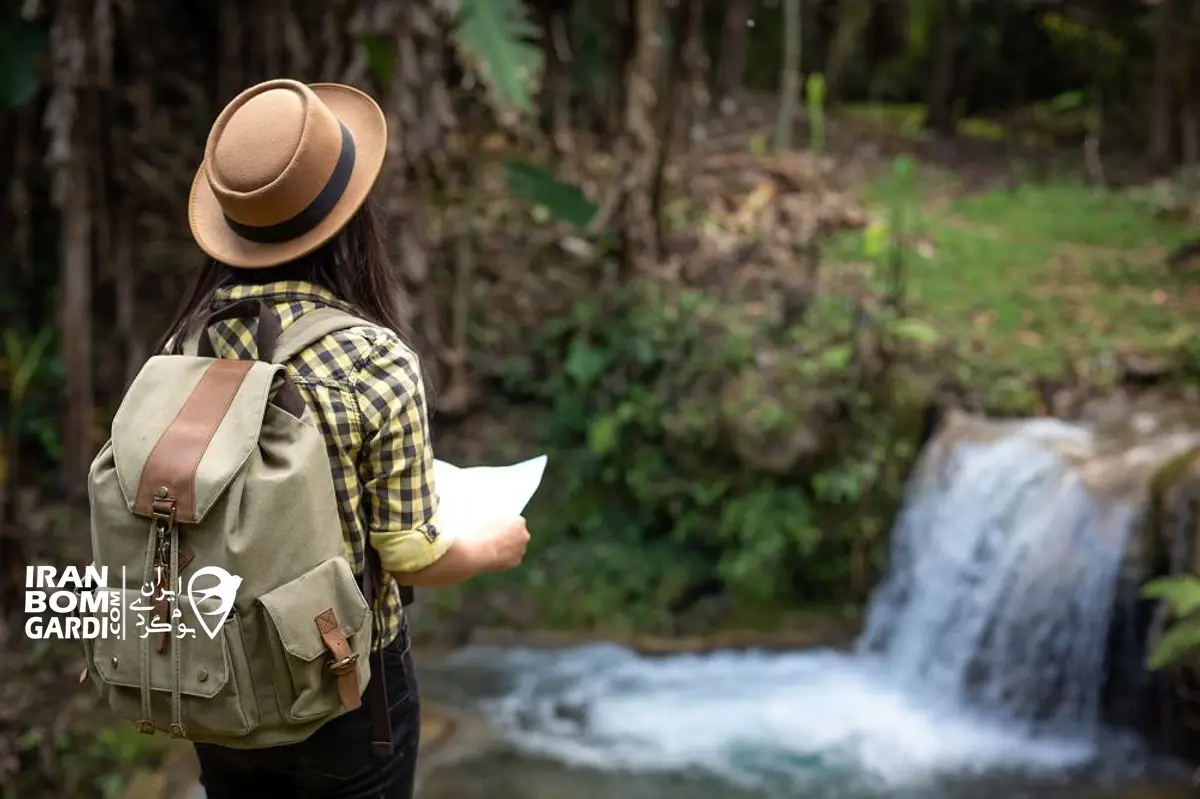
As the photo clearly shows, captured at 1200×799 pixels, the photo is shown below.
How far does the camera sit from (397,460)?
1.89m

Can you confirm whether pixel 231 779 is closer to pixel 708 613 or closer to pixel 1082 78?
pixel 708 613

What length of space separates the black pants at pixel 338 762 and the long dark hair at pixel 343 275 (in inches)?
23.9

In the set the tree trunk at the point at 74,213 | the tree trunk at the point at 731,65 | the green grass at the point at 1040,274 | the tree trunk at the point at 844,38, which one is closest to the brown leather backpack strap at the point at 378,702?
the tree trunk at the point at 74,213

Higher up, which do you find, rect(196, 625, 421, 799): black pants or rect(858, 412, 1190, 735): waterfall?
rect(196, 625, 421, 799): black pants

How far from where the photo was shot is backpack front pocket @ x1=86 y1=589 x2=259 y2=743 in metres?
1.75

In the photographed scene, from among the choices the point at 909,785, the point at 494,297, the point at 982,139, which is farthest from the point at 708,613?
the point at 982,139

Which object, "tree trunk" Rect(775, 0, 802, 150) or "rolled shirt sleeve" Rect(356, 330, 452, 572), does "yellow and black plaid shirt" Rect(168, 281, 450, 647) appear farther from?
"tree trunk" Rect(775, 0, 802, 150)

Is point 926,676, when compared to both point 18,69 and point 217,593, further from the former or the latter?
point 18,69

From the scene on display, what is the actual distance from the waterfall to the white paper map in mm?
4139

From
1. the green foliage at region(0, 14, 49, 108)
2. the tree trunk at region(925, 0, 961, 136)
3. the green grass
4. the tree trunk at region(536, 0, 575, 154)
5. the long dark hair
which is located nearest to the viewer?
the long dark hair

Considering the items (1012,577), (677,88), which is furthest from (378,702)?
(677,88)

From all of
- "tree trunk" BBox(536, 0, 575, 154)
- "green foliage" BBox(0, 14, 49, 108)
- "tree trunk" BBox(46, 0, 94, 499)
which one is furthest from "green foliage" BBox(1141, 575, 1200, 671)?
"tree trunk" BBox(536, 0, 575, 154)

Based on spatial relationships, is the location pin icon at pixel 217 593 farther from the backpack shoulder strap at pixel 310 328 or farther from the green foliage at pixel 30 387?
the green foliage at pixel 30 387

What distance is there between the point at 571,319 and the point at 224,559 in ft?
18.9
